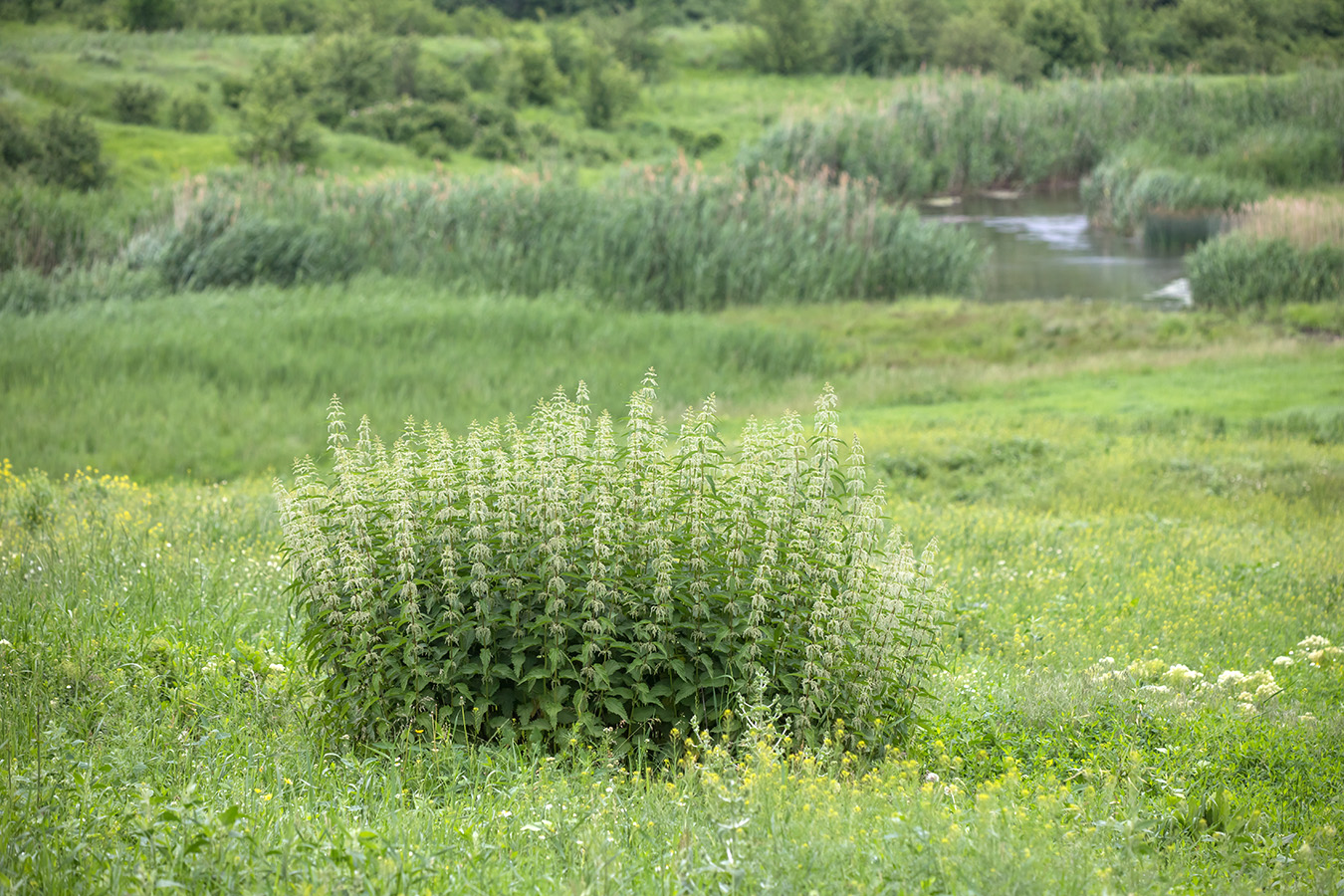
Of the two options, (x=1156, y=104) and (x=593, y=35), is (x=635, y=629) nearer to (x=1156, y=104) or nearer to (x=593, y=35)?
(x=1156, y=104)

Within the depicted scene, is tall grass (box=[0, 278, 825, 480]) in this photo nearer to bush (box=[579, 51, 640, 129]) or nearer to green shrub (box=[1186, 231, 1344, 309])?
green shrub (box=[1186, 231, 1344, 309])

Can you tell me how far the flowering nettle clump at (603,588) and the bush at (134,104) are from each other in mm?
40246

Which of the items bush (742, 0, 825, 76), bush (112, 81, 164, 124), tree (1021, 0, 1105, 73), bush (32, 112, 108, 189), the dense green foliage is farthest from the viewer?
bush (742, 0, 825, 76)

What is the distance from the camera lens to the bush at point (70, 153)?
97.3ft

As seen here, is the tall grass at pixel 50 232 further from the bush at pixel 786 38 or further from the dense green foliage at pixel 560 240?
the bush at pixel 786 38

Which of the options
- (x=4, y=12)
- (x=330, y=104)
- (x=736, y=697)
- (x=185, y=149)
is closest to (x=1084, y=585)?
(x=736, y=697)

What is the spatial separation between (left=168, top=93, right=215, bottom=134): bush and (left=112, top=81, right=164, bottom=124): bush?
664mm

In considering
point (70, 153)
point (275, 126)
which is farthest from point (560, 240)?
point (275, 126)

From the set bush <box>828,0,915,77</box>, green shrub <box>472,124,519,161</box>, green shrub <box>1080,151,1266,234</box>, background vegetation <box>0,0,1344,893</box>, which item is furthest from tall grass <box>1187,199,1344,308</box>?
bush <box>828,0,915,77</box>

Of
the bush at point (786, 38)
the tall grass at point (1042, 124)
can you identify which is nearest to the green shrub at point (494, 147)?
the tall grass at point (1042, 124)

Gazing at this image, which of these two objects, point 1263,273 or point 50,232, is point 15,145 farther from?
point 1263,273

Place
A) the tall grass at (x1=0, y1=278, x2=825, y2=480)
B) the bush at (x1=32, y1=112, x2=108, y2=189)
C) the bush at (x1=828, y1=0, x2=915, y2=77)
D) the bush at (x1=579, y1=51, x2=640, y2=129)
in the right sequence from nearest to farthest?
the tall grass at (x1=0, y1=278, x2=825, y2=480) → the bush at (x1=32, y1=112, x2=108, y2=189) → the bush at (x1=579, y1=51, x2=640, y2=129) → the bush at (x1=828, y1=0, x2=915, y2=77)

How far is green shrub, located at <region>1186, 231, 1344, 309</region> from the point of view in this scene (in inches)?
872

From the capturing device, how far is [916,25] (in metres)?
66.6
